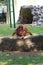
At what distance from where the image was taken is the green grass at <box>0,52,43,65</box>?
6672mm

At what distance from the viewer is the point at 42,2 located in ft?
57.4

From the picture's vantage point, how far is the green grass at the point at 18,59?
667 centimetres

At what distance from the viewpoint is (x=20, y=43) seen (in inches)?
314

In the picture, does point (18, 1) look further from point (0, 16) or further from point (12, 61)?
point (12, 61)

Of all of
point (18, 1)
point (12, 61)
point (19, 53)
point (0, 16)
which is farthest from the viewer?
point (0, 16)

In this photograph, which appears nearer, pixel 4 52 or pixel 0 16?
pixel 4 52

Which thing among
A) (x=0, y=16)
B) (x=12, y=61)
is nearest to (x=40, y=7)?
(x=0, y=16)

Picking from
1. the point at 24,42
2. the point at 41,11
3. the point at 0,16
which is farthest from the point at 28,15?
the point at 24,42

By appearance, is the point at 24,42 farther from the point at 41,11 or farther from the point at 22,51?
the point at 41,11

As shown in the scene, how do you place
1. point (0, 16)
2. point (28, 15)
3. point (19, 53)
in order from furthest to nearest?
point (0, 16) < point (28, 15) < point (19, 53)

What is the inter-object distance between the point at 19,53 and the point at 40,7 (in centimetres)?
959

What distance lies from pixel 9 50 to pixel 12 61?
121 cm

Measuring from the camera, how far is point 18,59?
6.98 m

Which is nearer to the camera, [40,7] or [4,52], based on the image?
[4,52]
